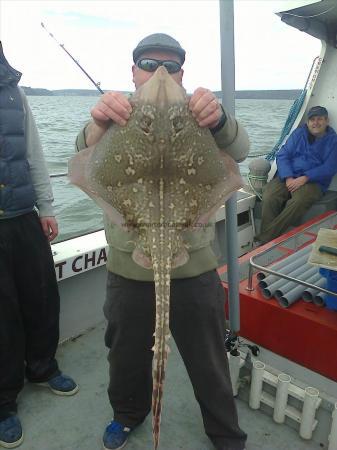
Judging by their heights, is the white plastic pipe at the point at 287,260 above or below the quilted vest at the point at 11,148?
below

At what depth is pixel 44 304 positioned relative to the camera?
2822 mm

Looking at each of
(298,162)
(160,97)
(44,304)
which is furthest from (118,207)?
(298,162)

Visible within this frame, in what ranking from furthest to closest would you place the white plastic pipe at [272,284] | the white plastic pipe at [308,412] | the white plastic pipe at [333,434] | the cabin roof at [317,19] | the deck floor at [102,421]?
the cabin roof at [317,19] → the white plastic pipe at [272,284] → the deck floor at [102,421] → the white plastic pipe at [308,412] → the white plastic pipe at [333,434]

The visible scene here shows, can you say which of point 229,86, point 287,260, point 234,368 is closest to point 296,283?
point 287,260

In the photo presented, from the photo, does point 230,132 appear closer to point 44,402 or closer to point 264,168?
point 44,402

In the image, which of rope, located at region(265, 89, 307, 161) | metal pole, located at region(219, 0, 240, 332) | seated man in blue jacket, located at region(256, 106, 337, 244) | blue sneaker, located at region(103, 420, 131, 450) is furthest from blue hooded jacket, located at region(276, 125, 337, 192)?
blue sneaker, located at region(103, 420, 131, 450)

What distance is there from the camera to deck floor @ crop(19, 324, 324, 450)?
2.51m

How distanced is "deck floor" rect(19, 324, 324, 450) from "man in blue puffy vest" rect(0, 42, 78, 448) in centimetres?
12

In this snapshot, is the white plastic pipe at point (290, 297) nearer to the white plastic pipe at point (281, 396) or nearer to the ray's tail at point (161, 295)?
the white plastic pipe at point (281, 396)

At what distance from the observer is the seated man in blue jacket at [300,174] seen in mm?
5145

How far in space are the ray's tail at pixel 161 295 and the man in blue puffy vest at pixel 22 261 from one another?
4.43ft

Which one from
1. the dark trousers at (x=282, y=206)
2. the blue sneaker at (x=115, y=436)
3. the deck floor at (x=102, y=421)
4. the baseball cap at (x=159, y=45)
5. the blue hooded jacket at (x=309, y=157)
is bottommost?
the deck floor at (x=102, y=421)

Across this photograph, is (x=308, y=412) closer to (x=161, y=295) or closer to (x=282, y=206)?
(x=161, y=295)

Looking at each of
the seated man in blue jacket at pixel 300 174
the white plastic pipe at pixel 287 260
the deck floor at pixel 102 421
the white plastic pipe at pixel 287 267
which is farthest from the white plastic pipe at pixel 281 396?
the seated man in blue jacket at pixel 300 174
